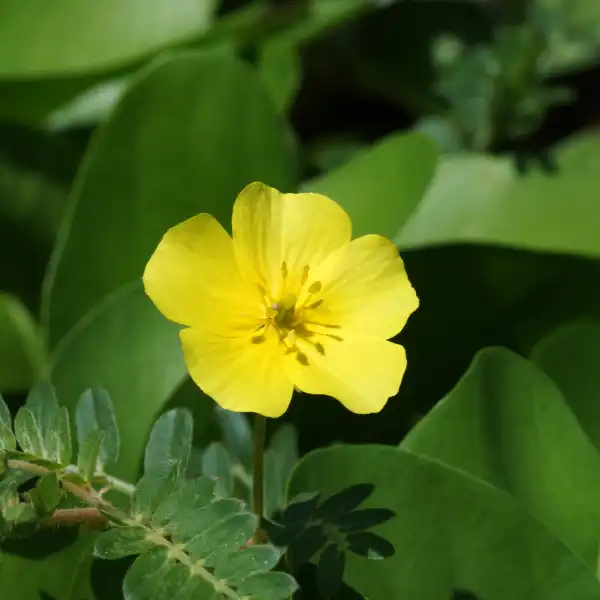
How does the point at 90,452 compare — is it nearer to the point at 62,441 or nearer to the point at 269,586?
the point at 62,441

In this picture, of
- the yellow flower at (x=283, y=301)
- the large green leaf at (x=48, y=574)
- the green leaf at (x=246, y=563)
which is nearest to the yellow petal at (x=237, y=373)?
the yellow flower at (x=283, y=301)

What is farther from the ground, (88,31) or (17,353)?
(88,31)

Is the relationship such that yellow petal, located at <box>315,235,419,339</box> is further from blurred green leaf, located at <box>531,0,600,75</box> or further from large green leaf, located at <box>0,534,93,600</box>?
blurred green leaf, located at <box>531,0,600,75</box>

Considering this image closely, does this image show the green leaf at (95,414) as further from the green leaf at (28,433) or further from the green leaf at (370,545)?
the green leaf at (370,545)

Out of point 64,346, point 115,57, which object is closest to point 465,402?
point 64,346

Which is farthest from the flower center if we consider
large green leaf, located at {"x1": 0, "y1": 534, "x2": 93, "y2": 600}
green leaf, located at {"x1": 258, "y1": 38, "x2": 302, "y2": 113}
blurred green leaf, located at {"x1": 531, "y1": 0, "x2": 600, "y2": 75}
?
blurred green leaf, located at {"x1": 531, "y1": 0, "x2": 600, "y2": 75}

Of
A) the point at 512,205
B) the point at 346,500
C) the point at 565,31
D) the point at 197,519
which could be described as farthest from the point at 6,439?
the point at 565,31
